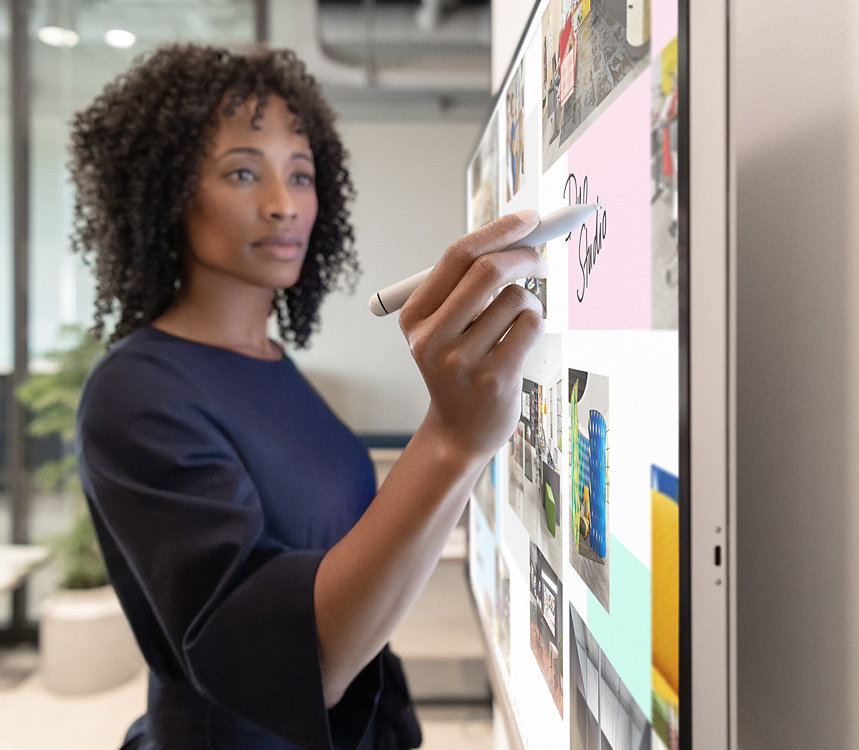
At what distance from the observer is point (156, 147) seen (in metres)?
1.04

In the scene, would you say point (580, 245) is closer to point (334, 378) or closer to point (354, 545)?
point (354, 545)

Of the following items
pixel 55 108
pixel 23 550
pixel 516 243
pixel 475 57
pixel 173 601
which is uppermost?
pixel 475 57

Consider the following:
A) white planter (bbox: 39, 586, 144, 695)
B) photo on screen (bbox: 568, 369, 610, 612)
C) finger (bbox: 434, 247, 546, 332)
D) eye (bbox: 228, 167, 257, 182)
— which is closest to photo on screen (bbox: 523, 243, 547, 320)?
photo on screen (bbox: 568, 369, 610, 612)

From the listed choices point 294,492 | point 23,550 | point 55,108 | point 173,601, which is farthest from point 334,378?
point 173,601

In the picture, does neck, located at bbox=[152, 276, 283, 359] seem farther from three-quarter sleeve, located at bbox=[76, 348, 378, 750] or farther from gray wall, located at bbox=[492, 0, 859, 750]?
gray wall, located at bbox=[492, 0, 859, 750]

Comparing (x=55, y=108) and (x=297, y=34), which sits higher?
(x=297, y=34)

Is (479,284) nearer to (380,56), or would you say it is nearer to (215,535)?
(215,535)

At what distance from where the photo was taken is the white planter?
2740mm

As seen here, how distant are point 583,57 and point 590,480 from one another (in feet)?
1.10

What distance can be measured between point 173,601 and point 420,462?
33 cm

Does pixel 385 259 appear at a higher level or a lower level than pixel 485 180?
higher

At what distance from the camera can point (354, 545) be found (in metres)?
0.63

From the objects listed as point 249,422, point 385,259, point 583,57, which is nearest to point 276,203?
point 249,422

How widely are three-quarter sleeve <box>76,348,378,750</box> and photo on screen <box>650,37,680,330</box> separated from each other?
1.40ft
